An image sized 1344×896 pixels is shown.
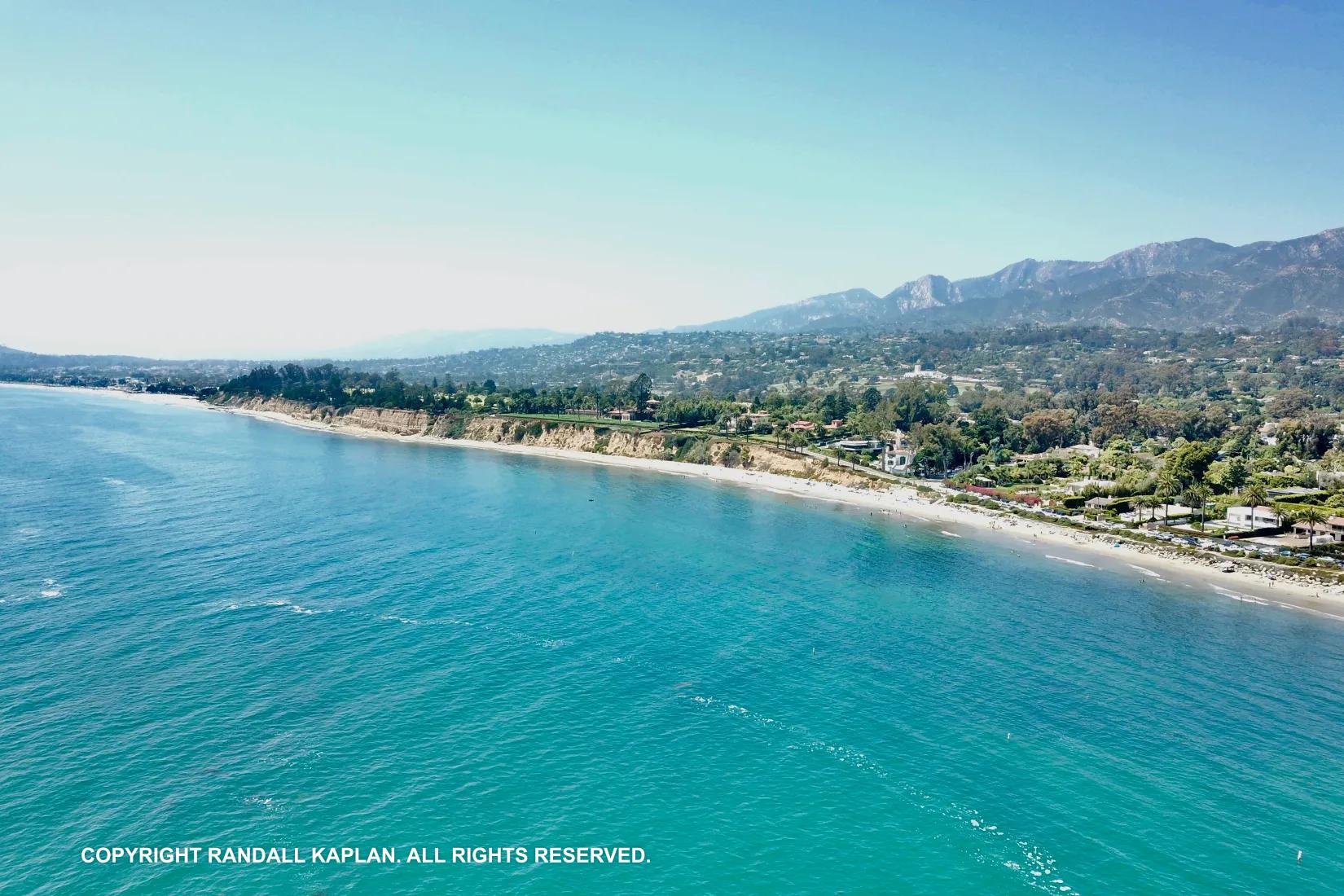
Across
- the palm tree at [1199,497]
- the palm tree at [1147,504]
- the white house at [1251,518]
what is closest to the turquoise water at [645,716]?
the palm tree at [1147,504]

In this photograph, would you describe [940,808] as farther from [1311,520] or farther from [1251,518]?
[1251,518]

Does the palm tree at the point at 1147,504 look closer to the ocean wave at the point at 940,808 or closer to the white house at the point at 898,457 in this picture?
the white house at the point at 898,457

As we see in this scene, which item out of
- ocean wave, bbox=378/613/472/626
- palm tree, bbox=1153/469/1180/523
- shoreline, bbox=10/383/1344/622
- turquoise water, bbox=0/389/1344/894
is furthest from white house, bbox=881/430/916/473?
ocean wave, bbox=378/613/472/626

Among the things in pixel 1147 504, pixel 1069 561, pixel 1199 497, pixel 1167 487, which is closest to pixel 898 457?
pixel 1147 504

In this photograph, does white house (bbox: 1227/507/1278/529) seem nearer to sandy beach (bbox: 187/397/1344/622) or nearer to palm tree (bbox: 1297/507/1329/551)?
palm tree (bbox: 1297/507/1329/551)

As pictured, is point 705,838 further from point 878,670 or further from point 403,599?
point 403,599
